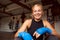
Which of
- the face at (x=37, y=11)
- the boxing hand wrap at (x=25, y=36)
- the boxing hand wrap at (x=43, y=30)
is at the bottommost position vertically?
the boxing hand wrap at (x=25, y=36)

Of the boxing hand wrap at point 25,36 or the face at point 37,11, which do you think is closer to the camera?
the boxing hand wrap at point 25,36

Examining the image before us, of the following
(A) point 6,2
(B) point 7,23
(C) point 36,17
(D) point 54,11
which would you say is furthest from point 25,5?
(C) point 36,17

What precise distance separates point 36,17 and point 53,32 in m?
0.25

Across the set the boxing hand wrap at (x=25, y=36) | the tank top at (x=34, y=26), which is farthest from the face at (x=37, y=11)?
the boxing hand wrap at (x=25, y=36)

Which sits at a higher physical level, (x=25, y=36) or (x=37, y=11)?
(x=37, y=11)

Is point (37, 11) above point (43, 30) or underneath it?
above

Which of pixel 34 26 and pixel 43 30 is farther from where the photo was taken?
pixel 34 26

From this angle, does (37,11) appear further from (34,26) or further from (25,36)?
(25,36)

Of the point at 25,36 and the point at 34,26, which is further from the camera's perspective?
the point at 34,26

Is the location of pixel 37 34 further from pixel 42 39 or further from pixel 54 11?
pixel 54 11

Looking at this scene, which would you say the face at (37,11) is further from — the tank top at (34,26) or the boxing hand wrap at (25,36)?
the boxing hand wrap at (25,36)

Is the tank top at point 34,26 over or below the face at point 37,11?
below

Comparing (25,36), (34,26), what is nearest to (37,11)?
(34,26)

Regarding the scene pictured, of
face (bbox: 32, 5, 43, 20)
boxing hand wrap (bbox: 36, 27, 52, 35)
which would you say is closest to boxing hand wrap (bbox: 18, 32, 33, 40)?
boxing hand wrap (bbox: 36, 27, 52, 35)
